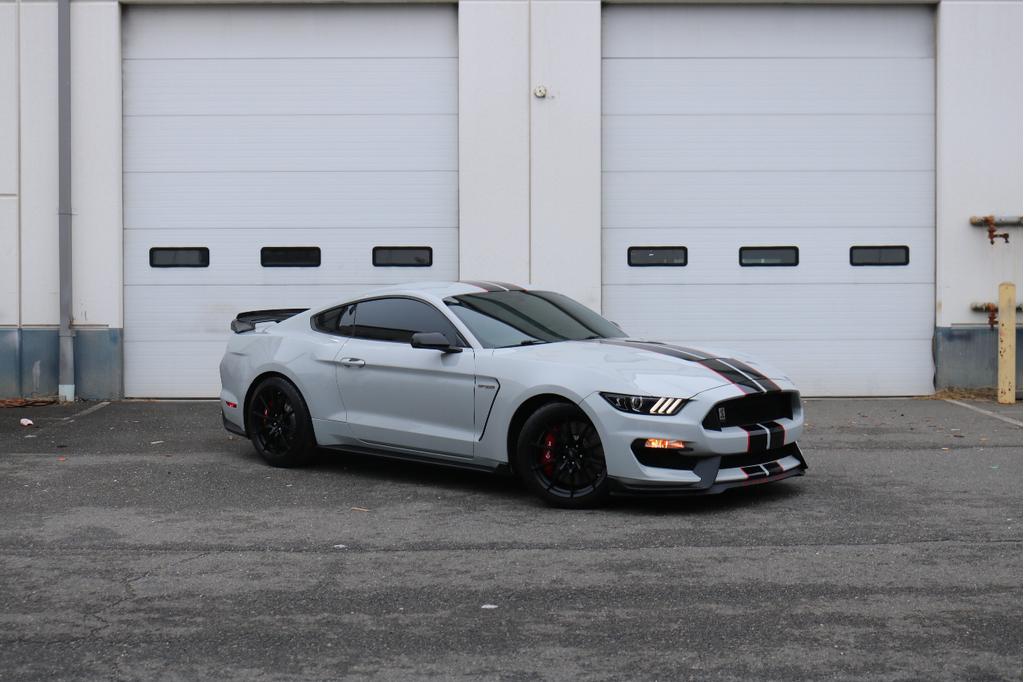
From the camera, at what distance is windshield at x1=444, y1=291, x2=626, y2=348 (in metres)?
8.19

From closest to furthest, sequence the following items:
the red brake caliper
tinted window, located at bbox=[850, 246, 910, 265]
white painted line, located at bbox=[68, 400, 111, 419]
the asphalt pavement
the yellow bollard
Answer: the asphalt pavement < the red brake caliper < white painted line, located at bbox=[68, 400, 111, 419] < the yellow bollard < tinted window, located at bbox=[850, 246, 910, 265]

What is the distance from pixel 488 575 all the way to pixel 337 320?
3.64 meters

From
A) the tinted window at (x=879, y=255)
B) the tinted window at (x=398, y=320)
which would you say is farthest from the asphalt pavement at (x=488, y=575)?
the tinted window at (x=879, y=255)

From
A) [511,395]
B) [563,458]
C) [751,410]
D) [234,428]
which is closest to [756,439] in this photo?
[751,410]

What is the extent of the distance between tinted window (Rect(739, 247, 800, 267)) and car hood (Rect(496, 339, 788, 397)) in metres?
5.88

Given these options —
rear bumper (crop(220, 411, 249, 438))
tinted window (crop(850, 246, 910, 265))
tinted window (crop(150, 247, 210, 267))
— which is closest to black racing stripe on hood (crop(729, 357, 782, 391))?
rear bumper (crop(220, 411, 249, 438))

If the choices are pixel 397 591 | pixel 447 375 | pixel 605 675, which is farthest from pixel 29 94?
pixel 605 675

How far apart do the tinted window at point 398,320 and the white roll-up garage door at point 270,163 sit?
502cm

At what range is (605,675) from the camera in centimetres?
436

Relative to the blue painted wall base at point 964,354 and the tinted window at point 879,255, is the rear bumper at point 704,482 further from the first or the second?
the blue painted wall base at point 964,354

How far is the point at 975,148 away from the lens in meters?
13.8

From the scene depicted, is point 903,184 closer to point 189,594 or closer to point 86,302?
point 86,302

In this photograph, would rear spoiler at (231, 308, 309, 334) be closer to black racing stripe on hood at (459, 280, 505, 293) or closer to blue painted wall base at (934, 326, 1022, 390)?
black racing stripe on hood at (459, 280, 505, 293)

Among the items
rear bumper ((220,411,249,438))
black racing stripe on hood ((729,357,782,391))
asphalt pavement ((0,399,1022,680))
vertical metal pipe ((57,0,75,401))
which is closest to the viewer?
asphalt pavement ((0,399,1022,680))
